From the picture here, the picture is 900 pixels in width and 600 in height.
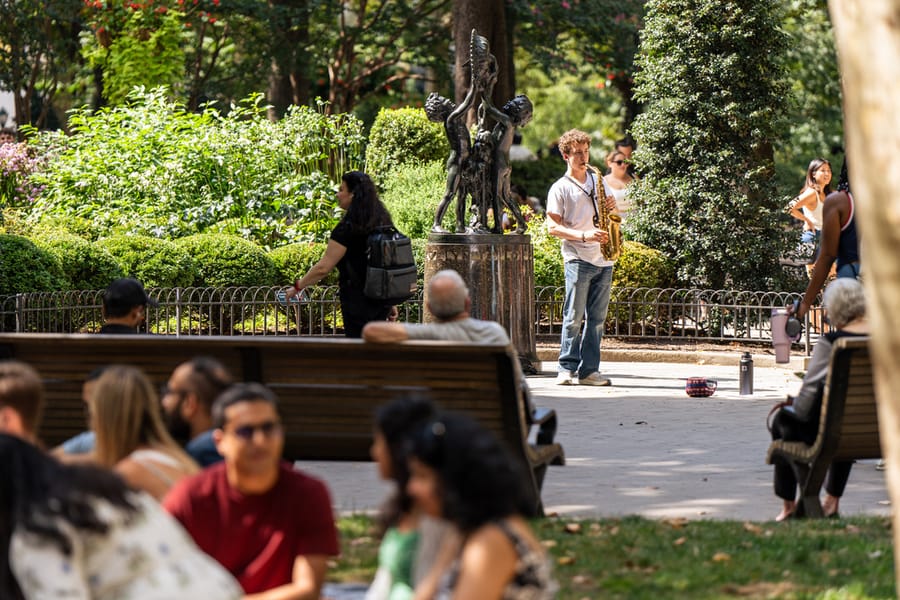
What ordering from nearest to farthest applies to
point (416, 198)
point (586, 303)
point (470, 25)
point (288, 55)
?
point (586, 303) → point (416, 198) → point (470, 25) → point (288, 55)

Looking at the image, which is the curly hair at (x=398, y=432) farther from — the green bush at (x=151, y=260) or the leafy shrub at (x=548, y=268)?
the leafy shrub at (x=548, y=268)

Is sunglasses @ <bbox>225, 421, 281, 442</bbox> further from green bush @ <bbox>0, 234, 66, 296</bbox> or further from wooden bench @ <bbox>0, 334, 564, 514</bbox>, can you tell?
green bush @ <bbox>0, 234, 66, 296</bbox>

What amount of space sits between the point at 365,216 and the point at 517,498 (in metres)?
6.36

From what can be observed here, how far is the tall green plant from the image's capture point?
752 inches

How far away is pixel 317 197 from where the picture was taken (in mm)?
21016

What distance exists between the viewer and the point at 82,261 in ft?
55.1

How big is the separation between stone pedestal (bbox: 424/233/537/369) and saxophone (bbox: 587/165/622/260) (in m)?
1.05

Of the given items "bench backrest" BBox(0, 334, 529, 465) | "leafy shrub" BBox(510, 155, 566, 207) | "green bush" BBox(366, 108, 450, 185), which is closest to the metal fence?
"green bush" BBox(366, 108, 450, 185)

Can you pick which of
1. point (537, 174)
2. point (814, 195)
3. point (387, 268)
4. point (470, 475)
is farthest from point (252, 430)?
point (537, 174)

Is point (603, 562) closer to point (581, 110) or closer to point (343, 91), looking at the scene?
point (343, 91)

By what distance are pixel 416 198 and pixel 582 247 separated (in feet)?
24.2

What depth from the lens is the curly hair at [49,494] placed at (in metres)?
3.94

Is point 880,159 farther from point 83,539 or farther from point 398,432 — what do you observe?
point 83,539

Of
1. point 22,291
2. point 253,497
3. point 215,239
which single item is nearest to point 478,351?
point 253,497
